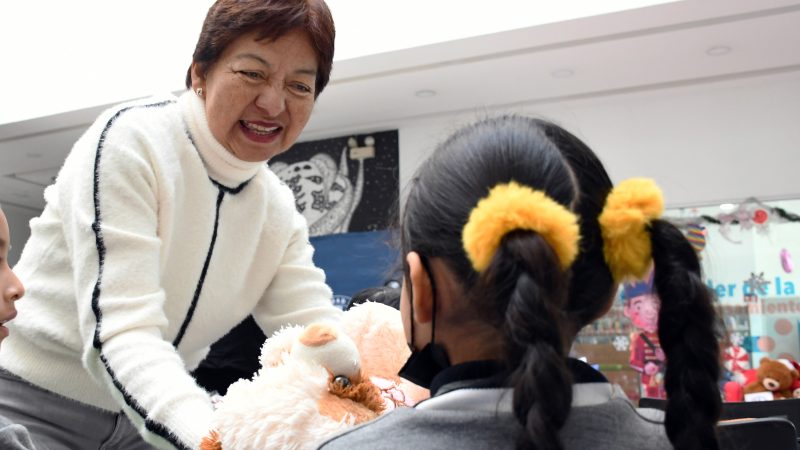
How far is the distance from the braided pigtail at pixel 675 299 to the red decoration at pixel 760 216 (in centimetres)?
525

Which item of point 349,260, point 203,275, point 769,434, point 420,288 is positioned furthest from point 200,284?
point 349,260

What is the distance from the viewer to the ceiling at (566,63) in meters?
4.82

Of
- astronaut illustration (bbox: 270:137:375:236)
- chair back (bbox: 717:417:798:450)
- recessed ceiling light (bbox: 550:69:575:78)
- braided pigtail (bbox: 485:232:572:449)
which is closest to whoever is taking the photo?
braided pigtail (bbox: 485:232:572:449)

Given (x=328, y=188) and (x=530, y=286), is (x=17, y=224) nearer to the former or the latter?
(x=328, y=188)

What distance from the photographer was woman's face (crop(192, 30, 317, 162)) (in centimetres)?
134

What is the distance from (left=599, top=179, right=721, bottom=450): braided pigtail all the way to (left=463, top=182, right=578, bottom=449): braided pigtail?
0.09m

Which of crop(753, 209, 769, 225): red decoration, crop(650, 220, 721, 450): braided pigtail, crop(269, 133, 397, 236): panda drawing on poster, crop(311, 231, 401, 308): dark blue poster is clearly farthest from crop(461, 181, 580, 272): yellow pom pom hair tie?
crop(269, 133, 397, 236): panda drawing on poster

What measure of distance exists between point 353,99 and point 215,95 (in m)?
4.94

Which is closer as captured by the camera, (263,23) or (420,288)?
(420,288)

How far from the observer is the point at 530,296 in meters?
0.70

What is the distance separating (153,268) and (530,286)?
652 millimetres

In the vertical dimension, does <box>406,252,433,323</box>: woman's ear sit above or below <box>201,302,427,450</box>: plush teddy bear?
above

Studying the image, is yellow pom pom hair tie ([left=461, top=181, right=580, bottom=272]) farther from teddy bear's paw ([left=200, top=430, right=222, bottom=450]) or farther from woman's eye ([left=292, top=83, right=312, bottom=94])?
woman's eye ([left=292, top=83, right=312, bottom=94])

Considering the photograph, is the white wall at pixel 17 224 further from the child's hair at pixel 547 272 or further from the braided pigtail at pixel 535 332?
the braided pigtail at pixel 535 332
